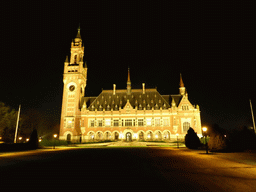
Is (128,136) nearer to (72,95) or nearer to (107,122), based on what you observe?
(107,122)

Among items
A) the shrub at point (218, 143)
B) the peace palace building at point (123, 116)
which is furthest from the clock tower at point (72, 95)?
the shrub at point (218, 143)

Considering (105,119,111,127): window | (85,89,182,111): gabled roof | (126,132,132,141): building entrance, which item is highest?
(85,89,182,111): gabled roof

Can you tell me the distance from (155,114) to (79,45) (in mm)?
44258

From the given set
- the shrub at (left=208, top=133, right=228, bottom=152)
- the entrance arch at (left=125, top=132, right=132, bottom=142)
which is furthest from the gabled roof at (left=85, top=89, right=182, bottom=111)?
the shrub at (left=208, top=133, right=228, bottom=152)

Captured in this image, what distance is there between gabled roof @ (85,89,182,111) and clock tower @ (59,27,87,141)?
5.32 m

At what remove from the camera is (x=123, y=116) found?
56969 millimetres

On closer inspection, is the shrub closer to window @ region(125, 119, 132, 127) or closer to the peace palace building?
the peace palace building

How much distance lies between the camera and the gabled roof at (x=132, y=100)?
58781mm

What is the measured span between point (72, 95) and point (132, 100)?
23764 mm

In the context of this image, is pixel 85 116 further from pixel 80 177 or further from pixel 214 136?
pixel 80 177

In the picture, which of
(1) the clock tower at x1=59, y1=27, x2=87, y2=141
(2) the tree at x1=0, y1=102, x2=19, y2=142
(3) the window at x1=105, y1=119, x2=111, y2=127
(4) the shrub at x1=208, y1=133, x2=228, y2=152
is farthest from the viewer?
(3) the window at x1=105, y1=119, x2=111, y2=127

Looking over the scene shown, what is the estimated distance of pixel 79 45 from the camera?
67188 mm

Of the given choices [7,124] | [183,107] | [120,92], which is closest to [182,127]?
[183,107]

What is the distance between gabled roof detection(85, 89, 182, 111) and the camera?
193ft
